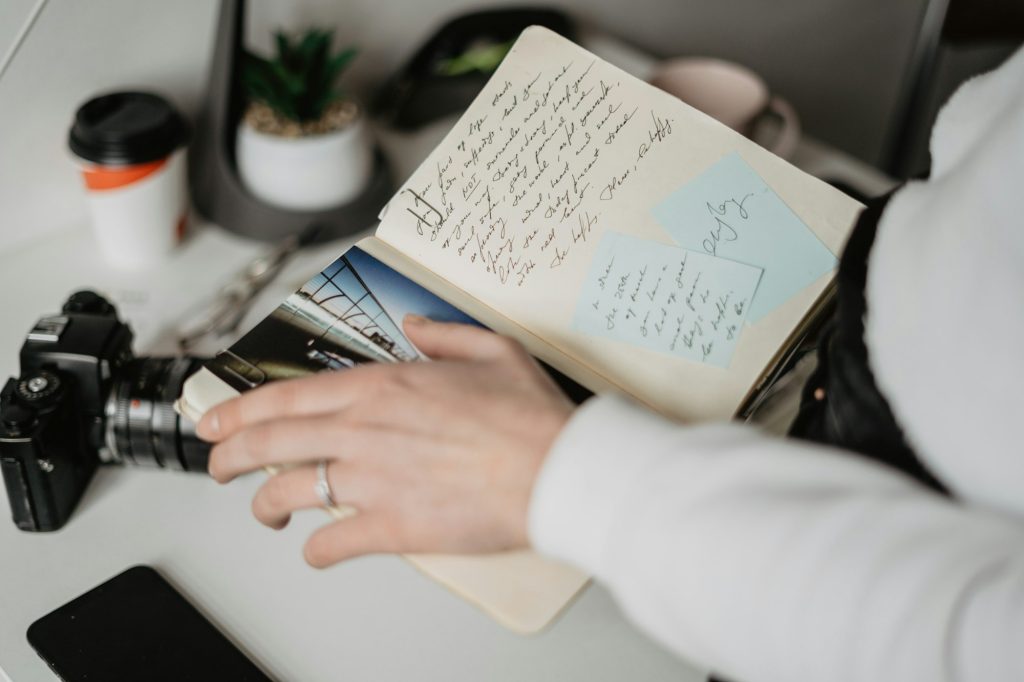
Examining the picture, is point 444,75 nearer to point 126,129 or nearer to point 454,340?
point 126,129

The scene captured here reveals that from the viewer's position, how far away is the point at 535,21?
3.71 ft

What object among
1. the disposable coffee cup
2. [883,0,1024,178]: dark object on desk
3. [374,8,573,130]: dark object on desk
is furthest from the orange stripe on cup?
[883,0,1024,178]: dark object on desk

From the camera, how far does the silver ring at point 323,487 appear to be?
1.61ft

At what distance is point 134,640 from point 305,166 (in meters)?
0.44

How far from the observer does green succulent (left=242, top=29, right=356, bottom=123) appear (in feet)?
2.78

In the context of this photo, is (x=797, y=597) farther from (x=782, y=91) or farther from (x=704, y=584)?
(x=782, y=91)

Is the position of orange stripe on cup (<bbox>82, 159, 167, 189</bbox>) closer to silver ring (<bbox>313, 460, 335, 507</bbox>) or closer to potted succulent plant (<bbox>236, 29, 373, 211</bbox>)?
potted succulent plant (<bbox>236, 29, 373, 211</bbox>)

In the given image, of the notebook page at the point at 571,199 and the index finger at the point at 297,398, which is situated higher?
the notebook page at the point at 571,199

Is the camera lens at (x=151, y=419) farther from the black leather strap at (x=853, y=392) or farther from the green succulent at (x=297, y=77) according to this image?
the black leather strap at (x=853, y=392)

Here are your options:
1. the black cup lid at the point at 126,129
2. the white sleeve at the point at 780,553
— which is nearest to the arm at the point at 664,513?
the white sleeve at the point at 780,553

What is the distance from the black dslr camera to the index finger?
0.56ft

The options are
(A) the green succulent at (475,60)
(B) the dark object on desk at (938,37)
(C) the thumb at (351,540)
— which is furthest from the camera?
(B) the dark object on desk at (938,37)

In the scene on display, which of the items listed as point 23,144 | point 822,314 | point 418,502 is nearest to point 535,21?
point 23,144

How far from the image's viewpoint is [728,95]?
97 centimetres
